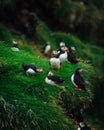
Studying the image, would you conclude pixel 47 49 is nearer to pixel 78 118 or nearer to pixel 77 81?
pixel 77 81

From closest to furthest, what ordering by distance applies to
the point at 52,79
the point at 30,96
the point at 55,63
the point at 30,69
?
the point at 30,96 → the point at 52,79 → the point at 30,69 → the point at 55,63

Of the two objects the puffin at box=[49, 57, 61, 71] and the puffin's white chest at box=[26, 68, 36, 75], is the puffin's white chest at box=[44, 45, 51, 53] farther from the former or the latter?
the puffin's white chest at box=[26, 68, 36, 75]

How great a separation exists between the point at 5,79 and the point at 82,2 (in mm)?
8740

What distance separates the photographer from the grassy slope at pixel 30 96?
934cm

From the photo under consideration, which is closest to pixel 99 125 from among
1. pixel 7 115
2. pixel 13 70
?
pixel 13 70

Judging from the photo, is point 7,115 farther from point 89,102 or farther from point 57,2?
point 57,2

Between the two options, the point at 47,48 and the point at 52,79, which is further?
the point at 47,48

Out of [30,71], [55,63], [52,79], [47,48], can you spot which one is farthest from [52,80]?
[47,48]

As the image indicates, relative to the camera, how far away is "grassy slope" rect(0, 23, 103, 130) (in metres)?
9.34

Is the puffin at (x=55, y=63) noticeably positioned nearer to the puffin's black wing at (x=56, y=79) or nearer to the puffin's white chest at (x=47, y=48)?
the puffin's black wing at (x=56, y=79)

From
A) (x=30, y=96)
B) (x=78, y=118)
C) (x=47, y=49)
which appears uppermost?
(x=30, y=96)

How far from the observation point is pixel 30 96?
9.92 metres

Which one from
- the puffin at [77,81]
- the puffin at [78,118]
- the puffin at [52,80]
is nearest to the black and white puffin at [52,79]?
A: the puffin at [52,80]

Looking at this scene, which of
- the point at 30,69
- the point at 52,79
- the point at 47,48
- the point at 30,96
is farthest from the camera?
the point at 47,48
